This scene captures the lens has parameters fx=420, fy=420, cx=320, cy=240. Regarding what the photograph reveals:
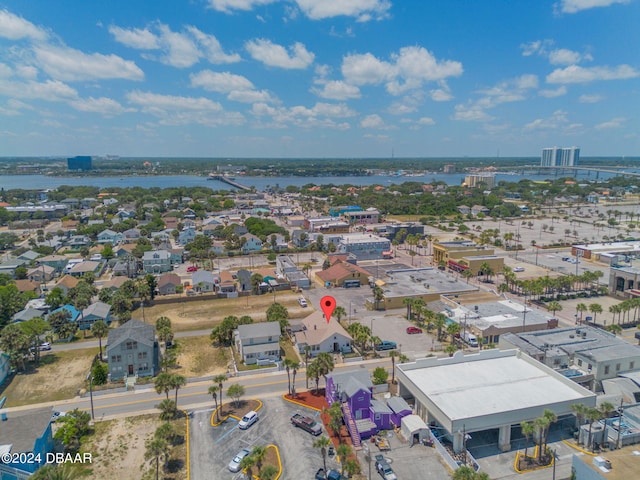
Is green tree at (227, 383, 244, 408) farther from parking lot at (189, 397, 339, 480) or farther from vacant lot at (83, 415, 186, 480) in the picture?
vacant lot at (83, 415, 186, 480)

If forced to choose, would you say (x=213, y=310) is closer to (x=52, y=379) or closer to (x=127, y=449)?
(x=52, y=379)

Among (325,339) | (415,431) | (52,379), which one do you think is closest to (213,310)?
(325,339)

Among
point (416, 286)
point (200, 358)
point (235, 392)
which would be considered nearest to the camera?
point (235, 392)

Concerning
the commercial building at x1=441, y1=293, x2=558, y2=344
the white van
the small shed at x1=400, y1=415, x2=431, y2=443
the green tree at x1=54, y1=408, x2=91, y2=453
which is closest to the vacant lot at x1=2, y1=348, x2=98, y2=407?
the green tree at x1=54, y1=408, x2=91, y2=453

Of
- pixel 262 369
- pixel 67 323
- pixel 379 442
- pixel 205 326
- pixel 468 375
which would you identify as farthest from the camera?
pixel 205 326

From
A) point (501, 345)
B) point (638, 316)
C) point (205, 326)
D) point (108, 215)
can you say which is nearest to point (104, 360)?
point (205, 326)

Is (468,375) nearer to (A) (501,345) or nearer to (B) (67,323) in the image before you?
(A) (501,345)
